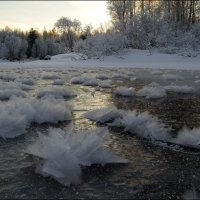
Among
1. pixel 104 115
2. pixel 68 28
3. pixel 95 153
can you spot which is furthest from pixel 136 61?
pixel 68 28

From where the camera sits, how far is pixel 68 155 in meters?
4.30

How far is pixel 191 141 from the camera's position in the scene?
5.56 meters

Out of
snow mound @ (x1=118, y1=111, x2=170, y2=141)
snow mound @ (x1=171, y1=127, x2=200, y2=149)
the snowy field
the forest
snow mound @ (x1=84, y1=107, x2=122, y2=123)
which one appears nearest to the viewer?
the snowy field

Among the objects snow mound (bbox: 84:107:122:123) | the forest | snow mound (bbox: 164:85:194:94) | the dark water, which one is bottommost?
the dark water

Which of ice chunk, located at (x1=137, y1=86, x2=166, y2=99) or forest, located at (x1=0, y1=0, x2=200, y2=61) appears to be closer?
ice chunk, located at (x1=137, y1=86, x2=166, y2=99)

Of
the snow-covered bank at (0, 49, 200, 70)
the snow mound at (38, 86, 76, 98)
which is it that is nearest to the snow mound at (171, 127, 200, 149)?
the snow mound at (38, 86, 76, 98)

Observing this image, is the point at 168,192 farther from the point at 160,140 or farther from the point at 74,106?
the point at 74,106

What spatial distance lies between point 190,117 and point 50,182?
4.34m

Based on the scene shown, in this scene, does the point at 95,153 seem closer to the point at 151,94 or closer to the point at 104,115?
the point at 104,115

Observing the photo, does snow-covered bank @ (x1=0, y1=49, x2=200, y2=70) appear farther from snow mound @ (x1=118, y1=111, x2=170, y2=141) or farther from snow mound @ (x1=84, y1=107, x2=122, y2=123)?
snow mound @ (x1=118, y1=111, x2=170, y2=141)

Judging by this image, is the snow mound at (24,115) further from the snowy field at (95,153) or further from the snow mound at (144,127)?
the snow mound at (144,127)

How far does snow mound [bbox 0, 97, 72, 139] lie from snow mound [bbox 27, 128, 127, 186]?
122 cm

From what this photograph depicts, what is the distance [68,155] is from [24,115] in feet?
8.39

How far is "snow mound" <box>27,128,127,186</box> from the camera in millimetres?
4152
